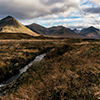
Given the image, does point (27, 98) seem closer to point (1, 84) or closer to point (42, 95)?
point (42, 95)

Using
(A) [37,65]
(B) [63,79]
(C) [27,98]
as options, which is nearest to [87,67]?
(B) [63,79]

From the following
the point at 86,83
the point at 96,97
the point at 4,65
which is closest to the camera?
the point at 96,97

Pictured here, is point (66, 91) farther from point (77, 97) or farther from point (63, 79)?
point (63, 79)

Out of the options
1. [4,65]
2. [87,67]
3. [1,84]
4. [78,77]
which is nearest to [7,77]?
[1,84]

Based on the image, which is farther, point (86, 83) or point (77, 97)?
point (86, 83)

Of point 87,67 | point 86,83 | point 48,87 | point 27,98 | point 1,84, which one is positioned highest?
point 87,67

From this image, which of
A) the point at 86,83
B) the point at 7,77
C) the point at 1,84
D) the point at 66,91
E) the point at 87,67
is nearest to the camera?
the point at 66,91

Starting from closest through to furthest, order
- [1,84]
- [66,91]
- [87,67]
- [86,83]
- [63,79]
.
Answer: [66,91]
[86,83]
[63,79]
[87,67]
[1,84]

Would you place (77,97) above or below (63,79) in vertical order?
below

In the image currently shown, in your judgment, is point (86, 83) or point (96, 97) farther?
point (86, 83)
